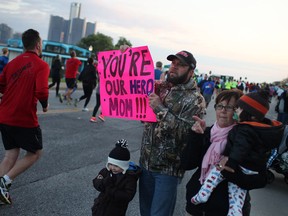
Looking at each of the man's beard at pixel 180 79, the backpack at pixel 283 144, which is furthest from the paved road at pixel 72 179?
the man's beard at pixel 180 79

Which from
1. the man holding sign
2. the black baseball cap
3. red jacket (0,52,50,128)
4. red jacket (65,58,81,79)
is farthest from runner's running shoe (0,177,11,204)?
red jacket (65,58,81,79)

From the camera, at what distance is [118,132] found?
29.6 feet

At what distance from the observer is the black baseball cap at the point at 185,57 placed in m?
2.70

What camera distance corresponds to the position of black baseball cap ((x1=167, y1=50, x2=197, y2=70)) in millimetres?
2703

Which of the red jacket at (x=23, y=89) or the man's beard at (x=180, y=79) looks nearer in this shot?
the man's beard at (x=180, y=79)

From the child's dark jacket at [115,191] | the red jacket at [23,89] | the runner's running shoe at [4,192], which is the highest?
the red jacket at [23,89]

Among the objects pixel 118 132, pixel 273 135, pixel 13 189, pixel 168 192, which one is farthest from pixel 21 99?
pixel 118 132

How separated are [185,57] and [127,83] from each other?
65 centimetres

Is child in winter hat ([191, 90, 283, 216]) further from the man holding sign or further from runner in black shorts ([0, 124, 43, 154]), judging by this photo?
runner in black shorts ([0, 124, 43, 154])

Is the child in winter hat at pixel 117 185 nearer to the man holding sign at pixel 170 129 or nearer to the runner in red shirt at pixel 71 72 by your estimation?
the man holding sign at pixel 170 129

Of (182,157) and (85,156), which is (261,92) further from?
(85,156)

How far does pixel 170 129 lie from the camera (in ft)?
Result: 8.59

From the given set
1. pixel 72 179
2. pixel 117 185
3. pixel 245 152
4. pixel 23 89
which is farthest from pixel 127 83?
pixel 72 179

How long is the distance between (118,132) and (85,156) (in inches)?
109
